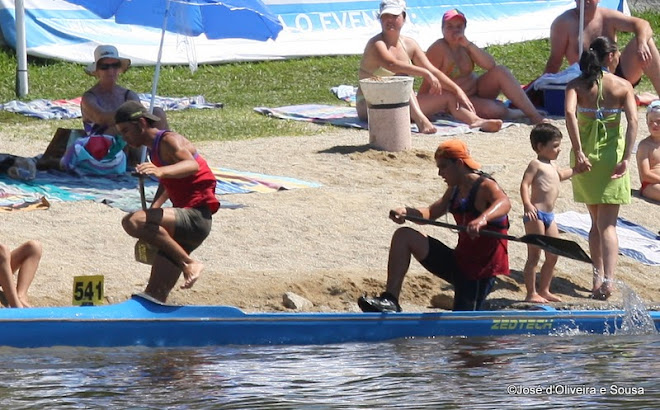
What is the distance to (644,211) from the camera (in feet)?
37.9

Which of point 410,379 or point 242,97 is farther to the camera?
point 242,97

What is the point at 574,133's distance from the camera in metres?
9.18

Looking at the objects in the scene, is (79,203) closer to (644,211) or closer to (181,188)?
(181,188)

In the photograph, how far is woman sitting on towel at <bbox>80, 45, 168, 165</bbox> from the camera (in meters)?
10.9

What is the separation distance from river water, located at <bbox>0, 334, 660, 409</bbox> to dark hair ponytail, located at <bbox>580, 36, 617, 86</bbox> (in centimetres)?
200

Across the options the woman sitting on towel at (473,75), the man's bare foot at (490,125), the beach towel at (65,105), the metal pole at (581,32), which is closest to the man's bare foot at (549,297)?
the man's bare foot at (490,125)

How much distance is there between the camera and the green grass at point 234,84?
44.1ft

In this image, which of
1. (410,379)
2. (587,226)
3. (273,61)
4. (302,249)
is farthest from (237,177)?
(273,61)

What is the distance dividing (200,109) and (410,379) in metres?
7.60

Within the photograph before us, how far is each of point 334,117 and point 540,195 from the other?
5.16 meters

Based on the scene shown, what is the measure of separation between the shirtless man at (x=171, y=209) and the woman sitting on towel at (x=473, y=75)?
19.6ft

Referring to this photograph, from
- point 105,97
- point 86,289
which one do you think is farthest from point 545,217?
point 105,97

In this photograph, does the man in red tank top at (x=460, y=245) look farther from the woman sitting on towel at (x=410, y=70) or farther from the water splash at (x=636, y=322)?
the woman sitting on towel at (x=410, y=70)

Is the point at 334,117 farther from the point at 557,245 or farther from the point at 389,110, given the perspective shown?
the point at 557,245
